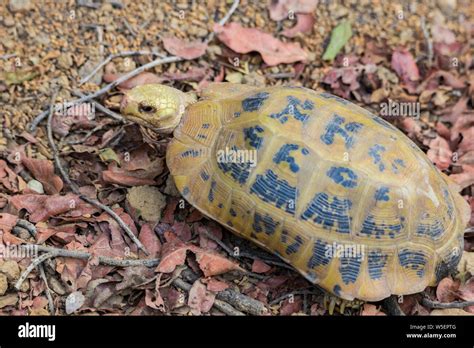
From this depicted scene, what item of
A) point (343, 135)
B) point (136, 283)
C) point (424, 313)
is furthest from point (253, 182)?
point (424, 313)

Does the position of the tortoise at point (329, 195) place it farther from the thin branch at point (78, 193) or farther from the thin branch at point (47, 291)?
the thin branch at point (47, 291)

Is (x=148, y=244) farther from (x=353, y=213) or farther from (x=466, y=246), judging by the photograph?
(x=466, y=246)

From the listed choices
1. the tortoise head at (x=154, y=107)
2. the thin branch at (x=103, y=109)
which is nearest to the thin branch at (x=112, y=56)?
the thin branch at (x=103, y=109)

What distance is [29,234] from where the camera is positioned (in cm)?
405

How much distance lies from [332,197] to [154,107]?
1282 millimetres

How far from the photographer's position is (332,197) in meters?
3.81

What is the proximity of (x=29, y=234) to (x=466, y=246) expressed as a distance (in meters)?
2.93

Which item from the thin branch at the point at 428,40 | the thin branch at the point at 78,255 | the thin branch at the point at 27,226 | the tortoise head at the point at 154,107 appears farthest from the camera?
the thin branch at the point at 428,40

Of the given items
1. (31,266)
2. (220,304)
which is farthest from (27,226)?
(220,304)

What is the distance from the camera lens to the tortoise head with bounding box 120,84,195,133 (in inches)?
164

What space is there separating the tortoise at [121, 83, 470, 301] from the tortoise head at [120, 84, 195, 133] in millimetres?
334

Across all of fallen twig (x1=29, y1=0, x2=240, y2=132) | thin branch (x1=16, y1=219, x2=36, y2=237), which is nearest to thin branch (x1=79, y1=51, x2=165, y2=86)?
fallen twig (x1=29, y1=0, x2=240, y2=132)

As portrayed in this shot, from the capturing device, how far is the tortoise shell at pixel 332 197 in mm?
3807

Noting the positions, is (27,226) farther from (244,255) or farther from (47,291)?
(244,255)
